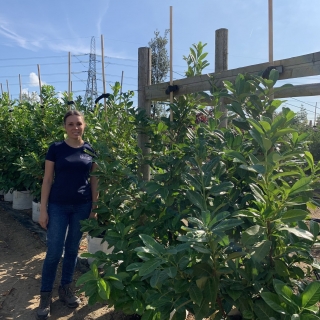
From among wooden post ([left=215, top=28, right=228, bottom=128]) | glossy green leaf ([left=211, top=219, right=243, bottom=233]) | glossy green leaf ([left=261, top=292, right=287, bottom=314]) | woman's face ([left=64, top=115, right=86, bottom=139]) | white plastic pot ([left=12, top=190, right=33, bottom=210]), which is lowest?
white plastic pot ([left=12, top=190, right=33, bottom=210])

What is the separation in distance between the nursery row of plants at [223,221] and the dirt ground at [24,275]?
90 cm

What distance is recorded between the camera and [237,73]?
7.61 ft

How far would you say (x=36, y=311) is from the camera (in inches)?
118

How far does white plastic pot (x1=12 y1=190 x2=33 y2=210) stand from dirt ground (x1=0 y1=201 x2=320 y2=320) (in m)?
0.27

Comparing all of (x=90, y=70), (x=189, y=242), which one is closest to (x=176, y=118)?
(x=189, y=242)

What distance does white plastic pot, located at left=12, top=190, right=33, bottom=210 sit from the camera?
6142 millimetres

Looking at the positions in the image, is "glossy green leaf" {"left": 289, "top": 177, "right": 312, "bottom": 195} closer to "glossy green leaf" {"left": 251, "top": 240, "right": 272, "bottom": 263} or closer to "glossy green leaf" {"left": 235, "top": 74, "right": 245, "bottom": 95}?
"glossy green leaf" {"left": 251, "top": 240, "right": 272, "bottom": 263}

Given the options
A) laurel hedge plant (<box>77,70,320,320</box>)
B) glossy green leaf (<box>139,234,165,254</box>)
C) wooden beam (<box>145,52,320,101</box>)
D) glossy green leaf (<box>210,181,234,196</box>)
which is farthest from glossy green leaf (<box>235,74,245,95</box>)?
glossy green leaf (<box>139,234,165,254</box>)

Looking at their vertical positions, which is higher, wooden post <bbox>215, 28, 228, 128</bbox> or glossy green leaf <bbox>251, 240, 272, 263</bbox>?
wooden post <bbox>215, 28, 228, 128</bbox>

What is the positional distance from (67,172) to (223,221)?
75.9 inches

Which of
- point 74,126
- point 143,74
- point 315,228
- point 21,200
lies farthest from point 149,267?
point 21,200

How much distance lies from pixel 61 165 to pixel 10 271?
5.76ft

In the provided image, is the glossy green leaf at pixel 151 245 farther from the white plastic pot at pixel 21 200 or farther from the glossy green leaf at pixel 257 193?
the white plastic pot at pixel 21 200

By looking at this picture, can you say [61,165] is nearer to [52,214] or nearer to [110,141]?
[52,214]
